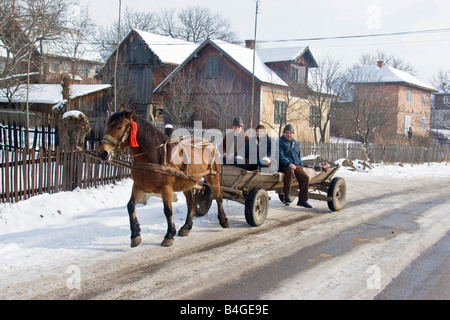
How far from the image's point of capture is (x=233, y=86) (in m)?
27.4

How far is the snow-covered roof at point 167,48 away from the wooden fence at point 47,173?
946 inches

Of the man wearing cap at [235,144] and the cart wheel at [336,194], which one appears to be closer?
the man wearing cap at [235,144]

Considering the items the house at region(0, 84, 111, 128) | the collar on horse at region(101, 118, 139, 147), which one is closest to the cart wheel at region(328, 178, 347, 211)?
the collar on horse at region(101, 118, 139, 147)

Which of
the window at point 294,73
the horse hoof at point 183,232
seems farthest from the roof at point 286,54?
the horse hoof at point 183,232

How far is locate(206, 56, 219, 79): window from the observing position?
28.0 meters

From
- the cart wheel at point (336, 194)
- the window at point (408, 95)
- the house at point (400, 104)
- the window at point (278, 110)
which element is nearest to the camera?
the cart wheel at point (336, 194)

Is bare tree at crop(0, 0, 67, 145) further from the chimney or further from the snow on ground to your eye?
the chimney

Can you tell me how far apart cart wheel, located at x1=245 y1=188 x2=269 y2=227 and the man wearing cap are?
740 mm

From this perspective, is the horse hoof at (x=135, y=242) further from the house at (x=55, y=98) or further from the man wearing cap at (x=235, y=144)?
the house at (x=55, y=98)

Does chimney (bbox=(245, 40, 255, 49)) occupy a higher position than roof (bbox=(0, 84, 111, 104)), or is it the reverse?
chimney (bbox=(245, 40, 255, 49))

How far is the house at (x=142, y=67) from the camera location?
3281 centimetres

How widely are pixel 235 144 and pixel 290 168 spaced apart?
1.19 m
